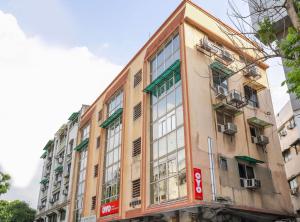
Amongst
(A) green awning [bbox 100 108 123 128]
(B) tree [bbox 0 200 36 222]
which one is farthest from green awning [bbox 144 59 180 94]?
(B) tree [bbox 0 200 36 222]

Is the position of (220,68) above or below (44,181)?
above

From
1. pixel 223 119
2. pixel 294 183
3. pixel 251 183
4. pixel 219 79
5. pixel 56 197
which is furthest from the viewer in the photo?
pixel 56 197

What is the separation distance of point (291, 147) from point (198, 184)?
16.1 metres

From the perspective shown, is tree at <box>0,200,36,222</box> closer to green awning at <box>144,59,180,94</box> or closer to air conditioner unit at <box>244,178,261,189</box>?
green awning at <box>144,59,180,94</box>

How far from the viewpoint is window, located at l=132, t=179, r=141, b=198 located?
1880 centimetres

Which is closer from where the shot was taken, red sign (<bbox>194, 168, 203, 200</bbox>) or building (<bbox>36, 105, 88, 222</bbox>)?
red sign (<bbox>194, 168, 203, 200</bbox>)

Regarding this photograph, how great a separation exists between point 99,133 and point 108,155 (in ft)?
11.2

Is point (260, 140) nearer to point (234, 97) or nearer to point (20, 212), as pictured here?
point (234, 97)

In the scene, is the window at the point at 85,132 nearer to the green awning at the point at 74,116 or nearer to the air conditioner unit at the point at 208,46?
the green awning at the point at 74,116

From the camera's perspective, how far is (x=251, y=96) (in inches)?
824

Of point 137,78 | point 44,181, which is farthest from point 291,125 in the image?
point 44,181

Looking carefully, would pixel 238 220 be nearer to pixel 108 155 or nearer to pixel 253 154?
pixel 253 154

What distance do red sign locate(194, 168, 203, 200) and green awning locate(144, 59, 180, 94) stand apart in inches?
249

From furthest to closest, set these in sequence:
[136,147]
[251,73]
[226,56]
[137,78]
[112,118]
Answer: [112,118], [137,78], [251,73], [136,147], [226,56]
